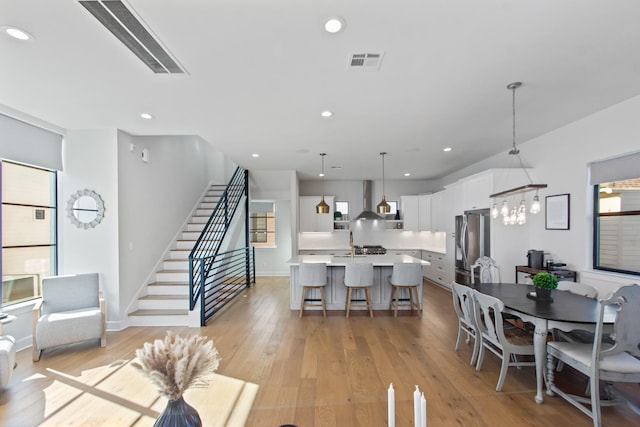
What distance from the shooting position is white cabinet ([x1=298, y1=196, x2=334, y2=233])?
823 cm

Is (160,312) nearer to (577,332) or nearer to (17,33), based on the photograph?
(17,33)

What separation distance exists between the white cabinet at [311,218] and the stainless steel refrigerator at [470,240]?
3427mm

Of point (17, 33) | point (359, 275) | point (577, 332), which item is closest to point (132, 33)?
point (17, 33)

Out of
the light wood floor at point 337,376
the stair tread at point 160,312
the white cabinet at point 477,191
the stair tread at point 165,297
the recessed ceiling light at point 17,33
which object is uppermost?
the recessed ceiling light at point 17,33

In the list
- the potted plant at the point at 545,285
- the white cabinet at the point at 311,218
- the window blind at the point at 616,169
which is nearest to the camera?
the potted plant at the point at 545,285

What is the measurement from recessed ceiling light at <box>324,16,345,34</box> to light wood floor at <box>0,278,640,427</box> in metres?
2.99

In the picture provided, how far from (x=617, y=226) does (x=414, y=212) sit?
4.78 metres

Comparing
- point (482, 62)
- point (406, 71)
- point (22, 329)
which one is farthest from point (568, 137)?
point (22, 329)

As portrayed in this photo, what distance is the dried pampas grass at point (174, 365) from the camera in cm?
116

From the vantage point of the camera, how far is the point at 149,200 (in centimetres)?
521

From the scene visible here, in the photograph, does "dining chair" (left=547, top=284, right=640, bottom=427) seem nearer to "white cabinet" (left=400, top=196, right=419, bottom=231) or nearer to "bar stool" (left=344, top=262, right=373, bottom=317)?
"bar stool" (left=344, top=262, right=373, bottom=317)

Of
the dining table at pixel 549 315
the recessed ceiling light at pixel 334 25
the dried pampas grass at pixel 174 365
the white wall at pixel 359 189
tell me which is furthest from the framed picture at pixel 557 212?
the dried pampas grass at pixel 174 365

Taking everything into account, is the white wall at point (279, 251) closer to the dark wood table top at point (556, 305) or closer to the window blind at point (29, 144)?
the window blind at point (29, 144)

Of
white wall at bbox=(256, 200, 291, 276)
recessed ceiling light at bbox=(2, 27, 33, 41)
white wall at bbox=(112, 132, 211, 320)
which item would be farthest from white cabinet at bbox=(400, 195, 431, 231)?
recessed ceiling light at bbox=(2, 27, 33, 41)
